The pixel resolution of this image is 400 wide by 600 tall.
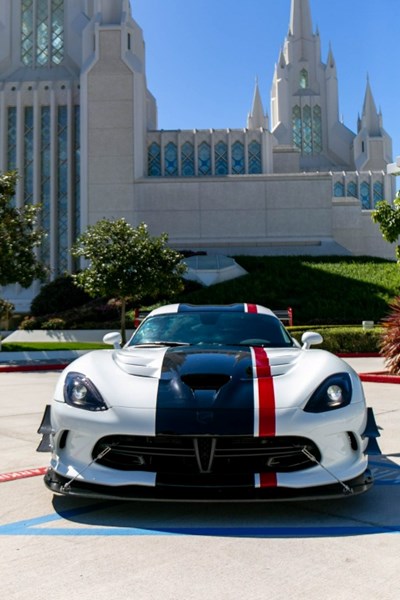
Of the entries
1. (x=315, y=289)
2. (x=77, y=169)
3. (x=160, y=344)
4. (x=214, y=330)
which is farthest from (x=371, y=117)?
(x=160, y=344)

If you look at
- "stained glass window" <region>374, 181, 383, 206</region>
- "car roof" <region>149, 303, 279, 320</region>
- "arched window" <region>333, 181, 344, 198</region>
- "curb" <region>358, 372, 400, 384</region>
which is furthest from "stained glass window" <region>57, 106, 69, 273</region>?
"car roof" <region>149, 303, 279, 320</region>

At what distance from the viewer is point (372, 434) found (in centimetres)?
367

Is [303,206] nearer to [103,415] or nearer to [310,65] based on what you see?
[310,65]

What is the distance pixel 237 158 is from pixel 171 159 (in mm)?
5434

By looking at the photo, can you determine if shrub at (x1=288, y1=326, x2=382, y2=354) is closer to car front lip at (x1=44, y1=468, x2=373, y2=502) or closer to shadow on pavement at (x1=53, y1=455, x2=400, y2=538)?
shadow on pavement at (x1=53, y1=455, x2=400, y2=538)

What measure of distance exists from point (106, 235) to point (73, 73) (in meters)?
29.3

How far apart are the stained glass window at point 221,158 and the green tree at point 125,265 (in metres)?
24.4

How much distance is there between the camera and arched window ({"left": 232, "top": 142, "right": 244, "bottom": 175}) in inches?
1866

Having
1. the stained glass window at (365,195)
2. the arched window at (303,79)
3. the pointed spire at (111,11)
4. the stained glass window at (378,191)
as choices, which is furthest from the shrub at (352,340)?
the arched window at (303,79)

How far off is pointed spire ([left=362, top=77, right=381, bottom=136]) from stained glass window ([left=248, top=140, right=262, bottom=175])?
2107cm

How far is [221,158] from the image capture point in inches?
1874

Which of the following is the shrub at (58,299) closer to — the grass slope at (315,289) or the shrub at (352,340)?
the grass slope at (315,289)

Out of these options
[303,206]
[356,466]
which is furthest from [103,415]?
[303,206]

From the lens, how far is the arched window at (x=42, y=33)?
48.4 metres
